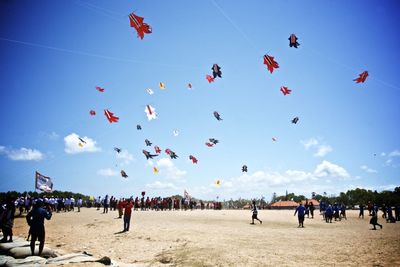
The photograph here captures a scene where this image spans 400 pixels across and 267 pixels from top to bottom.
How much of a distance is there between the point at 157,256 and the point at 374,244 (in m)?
10.3

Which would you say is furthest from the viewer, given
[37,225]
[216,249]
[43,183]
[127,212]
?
[43,183]

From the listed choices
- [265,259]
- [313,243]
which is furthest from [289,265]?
[313,243]

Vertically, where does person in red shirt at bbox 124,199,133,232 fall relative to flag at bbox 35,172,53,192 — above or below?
below

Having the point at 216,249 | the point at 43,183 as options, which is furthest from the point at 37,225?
the point at 43,183

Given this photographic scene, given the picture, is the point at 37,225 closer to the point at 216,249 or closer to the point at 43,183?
the point at 216,249

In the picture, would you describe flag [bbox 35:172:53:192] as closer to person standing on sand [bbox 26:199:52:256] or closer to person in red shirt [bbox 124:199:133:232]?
person in red shirt [bbox 124:199:133:232]

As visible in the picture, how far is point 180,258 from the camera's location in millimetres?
10203

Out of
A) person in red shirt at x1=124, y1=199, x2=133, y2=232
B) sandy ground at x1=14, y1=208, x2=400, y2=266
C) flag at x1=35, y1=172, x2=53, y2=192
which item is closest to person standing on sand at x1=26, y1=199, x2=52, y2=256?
sandy ground at x1=14, y1=208, x2=400, y2=266

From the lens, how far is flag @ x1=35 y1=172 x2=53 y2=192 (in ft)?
84.7

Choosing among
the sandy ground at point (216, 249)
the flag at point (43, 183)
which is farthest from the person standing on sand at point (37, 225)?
the flag at point (43, 183)

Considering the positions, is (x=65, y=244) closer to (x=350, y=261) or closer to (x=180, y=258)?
(x=180, y=258)

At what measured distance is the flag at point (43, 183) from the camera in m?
25.8

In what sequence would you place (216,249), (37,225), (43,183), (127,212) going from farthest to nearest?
(43,183), (127,212), (216,249), (37,225)

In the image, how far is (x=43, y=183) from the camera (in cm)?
2636
